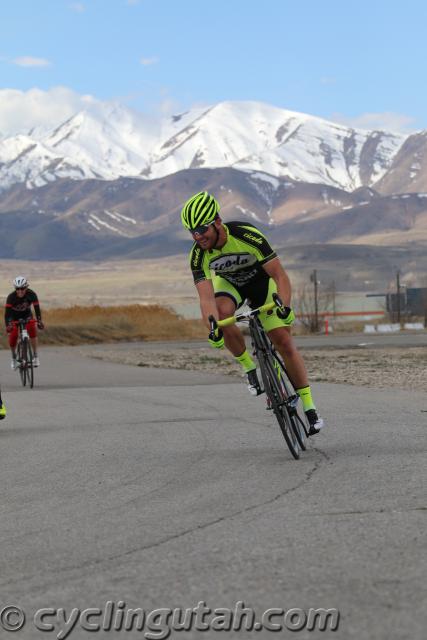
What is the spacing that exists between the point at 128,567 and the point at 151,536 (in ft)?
2.34

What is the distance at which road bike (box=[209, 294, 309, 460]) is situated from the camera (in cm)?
898

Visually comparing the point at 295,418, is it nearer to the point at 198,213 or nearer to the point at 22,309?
the point at 198,213

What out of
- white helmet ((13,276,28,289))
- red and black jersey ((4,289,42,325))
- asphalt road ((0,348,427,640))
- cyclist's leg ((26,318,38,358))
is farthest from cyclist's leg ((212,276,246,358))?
cyclist's leg ((26,318,38,358))

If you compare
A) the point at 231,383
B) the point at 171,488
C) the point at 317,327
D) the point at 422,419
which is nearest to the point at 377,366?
the point at 231,383

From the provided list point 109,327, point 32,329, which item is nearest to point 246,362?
point 32,329

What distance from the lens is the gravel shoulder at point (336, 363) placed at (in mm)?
19859

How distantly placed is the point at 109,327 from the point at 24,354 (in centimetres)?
3189

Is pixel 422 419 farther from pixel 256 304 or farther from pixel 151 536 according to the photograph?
pixel 151 536

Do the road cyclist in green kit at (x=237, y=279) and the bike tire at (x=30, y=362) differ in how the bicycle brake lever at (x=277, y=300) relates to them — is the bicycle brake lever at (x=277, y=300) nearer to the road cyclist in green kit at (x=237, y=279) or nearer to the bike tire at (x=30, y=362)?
the road cyclist in green kit at (x=237, y=279)

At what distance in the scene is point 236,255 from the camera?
30.4 ft

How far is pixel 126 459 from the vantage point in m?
9.34

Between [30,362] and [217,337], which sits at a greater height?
[217,337]

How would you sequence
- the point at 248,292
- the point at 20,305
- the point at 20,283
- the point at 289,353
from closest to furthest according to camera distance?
the point at 289,353, the point at 248,292, the point at 20,283, the point at 20,305

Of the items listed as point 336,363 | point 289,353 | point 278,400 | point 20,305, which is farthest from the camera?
point 336,363
